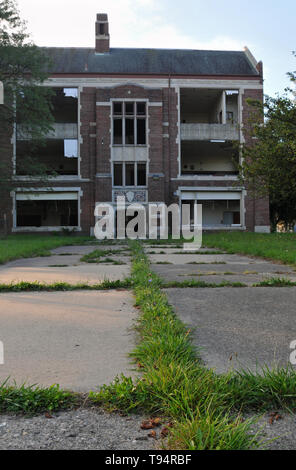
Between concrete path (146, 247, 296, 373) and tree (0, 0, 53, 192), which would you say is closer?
concrete path (146, 247, 296, 373)

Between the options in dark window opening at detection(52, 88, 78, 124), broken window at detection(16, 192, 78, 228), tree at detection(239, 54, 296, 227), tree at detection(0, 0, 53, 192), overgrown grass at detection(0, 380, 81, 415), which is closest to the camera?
overgrown grass at detection(0, 380, 81, 415)

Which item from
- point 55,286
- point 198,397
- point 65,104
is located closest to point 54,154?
point 65,104

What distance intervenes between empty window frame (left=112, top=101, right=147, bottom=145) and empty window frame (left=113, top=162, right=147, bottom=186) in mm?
1596

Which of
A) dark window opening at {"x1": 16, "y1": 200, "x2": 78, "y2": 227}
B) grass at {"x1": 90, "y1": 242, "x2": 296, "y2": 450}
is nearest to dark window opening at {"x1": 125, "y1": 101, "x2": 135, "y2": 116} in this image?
dark window opening at {"x1": 16, "y1": 200, "x2": 78, "y2": 227}

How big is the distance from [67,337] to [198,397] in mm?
1188

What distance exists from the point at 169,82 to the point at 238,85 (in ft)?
17.6

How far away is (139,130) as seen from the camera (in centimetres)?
2683

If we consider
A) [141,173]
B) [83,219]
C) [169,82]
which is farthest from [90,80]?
[83,219]

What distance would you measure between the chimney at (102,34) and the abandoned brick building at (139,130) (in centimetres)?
8

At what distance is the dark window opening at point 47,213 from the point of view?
29734mm

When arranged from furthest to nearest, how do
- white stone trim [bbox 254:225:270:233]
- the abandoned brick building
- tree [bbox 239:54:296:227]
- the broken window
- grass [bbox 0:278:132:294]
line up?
white stone trim [bbox 254:225:270:233]
the broken window
the abandoned brick building
tree [bbox 239:54:296:227]
grass [bbox 0:278:132:294]

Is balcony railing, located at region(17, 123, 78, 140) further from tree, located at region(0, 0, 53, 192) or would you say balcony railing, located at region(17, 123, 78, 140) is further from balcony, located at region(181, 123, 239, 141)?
balcony, located at region(181, 123, 239, 141)

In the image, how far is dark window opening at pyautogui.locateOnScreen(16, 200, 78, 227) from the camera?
2973 cm

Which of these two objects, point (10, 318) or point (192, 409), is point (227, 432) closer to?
point (192, 409)
